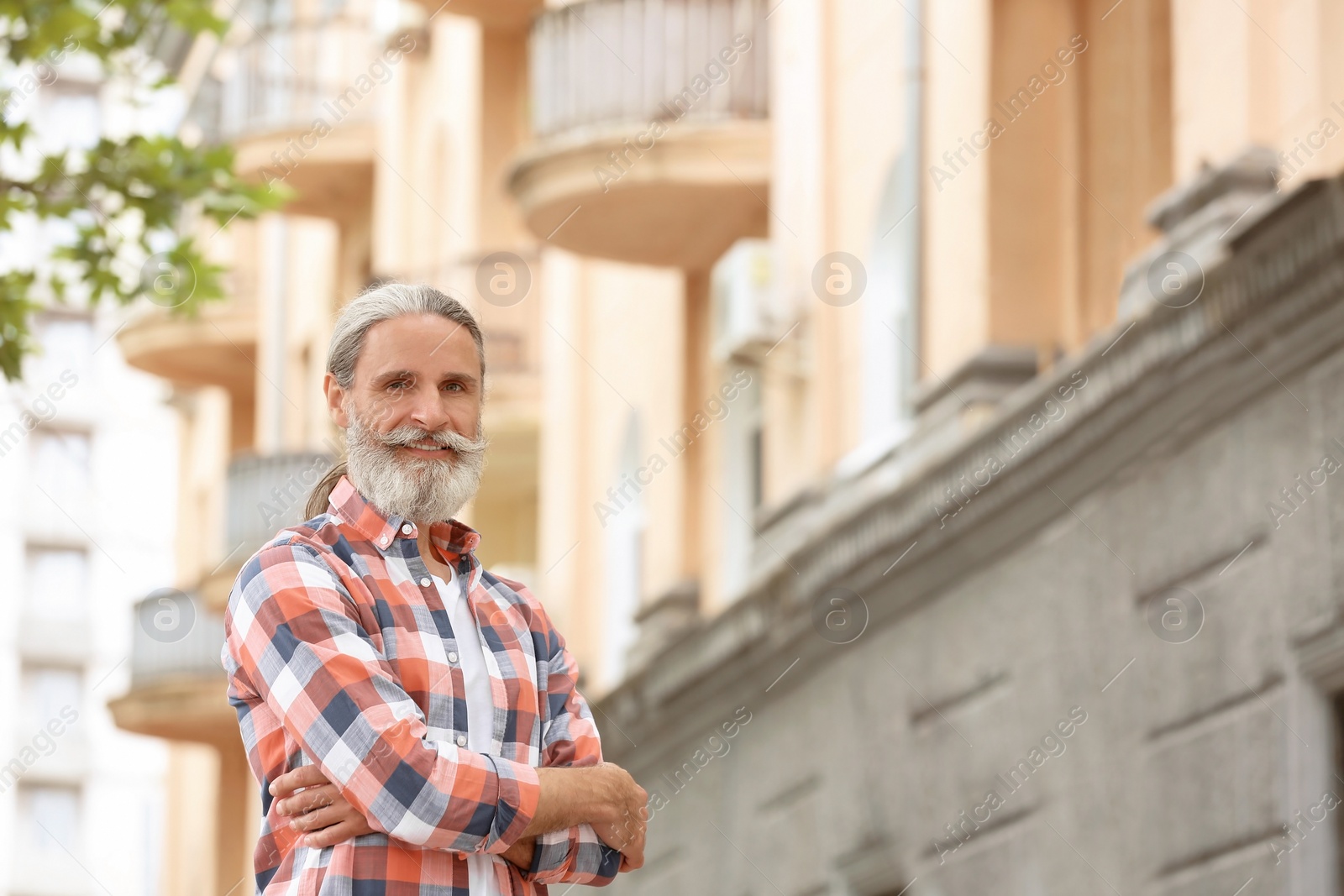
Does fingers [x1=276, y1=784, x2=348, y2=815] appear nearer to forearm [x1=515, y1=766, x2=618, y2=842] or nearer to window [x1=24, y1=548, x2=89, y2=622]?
forearm [x1=515, y1=766, x2=618, y2=842]

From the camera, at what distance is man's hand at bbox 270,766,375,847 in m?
3.53

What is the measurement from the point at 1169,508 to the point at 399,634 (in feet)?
21.5

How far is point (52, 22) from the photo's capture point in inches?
427

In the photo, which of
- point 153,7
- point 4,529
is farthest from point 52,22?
point 4,529

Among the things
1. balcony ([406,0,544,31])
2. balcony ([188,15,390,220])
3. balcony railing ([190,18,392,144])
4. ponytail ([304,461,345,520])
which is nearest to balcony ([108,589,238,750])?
balcony ([188,15,390,220])

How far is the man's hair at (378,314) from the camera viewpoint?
12.6 ft

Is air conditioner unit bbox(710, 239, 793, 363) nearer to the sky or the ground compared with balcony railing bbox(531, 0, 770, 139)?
nearer to the ground

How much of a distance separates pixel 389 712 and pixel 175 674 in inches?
905

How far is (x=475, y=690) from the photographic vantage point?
3.71 meters

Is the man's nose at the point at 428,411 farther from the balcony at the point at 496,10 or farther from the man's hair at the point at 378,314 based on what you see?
the balcony at the point at 496,10

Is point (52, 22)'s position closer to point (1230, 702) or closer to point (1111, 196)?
point (1111, 196)

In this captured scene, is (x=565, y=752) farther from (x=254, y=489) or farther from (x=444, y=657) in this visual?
(x=254, y=489)

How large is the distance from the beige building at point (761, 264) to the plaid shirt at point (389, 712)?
5.46m

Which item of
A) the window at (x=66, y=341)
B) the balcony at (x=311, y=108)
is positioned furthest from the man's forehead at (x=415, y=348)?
the window at (x=66, y=341)
